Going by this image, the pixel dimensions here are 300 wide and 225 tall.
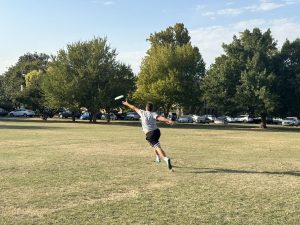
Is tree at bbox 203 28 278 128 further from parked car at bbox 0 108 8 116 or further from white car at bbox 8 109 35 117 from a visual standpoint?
parked car at bbox 0 108 8 116

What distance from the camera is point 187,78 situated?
196 ft

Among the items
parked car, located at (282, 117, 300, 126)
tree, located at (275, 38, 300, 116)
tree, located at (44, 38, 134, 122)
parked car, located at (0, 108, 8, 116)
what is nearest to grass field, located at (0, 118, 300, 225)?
tree, located at (275, 38, 300, 116)

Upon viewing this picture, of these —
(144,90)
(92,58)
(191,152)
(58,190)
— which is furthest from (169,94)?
(58,190)

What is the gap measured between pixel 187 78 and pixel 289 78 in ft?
42.5

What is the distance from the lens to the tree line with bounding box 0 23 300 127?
52531 mm

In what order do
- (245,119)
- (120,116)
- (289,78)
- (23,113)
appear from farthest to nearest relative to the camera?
(245,119) < (23,113) < (120,116) < (289,78)

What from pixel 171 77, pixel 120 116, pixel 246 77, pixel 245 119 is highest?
pixel 171 77

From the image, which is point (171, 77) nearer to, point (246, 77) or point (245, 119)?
point (246, 77)

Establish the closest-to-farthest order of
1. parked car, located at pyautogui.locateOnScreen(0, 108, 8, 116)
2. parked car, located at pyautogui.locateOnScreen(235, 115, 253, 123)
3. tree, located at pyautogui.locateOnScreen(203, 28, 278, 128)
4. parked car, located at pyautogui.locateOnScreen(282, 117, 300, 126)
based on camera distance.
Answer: tree, located at pyautogui.locateOnScreen(203, 28, 278, 128) < parked car, located at pyautogui.locateOnScreen(282, 117, 300, 126) < parked car, located at pyautogui.locateOnScreen(0, 108, 8, 116) < parked car, located at pyautogui.locateOnScreen(235, 115, 253, 123)

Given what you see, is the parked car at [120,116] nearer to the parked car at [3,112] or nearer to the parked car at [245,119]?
the parked car at [3,112]

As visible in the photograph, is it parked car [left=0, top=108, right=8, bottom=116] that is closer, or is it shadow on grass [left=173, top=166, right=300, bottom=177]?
shadow on grass [left=173, top=166, right=300, bottom=177]

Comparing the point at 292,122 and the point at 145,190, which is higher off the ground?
the point at 292,122

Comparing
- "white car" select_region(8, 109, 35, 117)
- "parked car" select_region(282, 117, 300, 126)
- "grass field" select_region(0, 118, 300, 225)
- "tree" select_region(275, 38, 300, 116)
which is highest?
"tree" select_region(275, 38, 300, 116)

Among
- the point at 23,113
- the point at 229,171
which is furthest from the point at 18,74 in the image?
the point at 229,171
